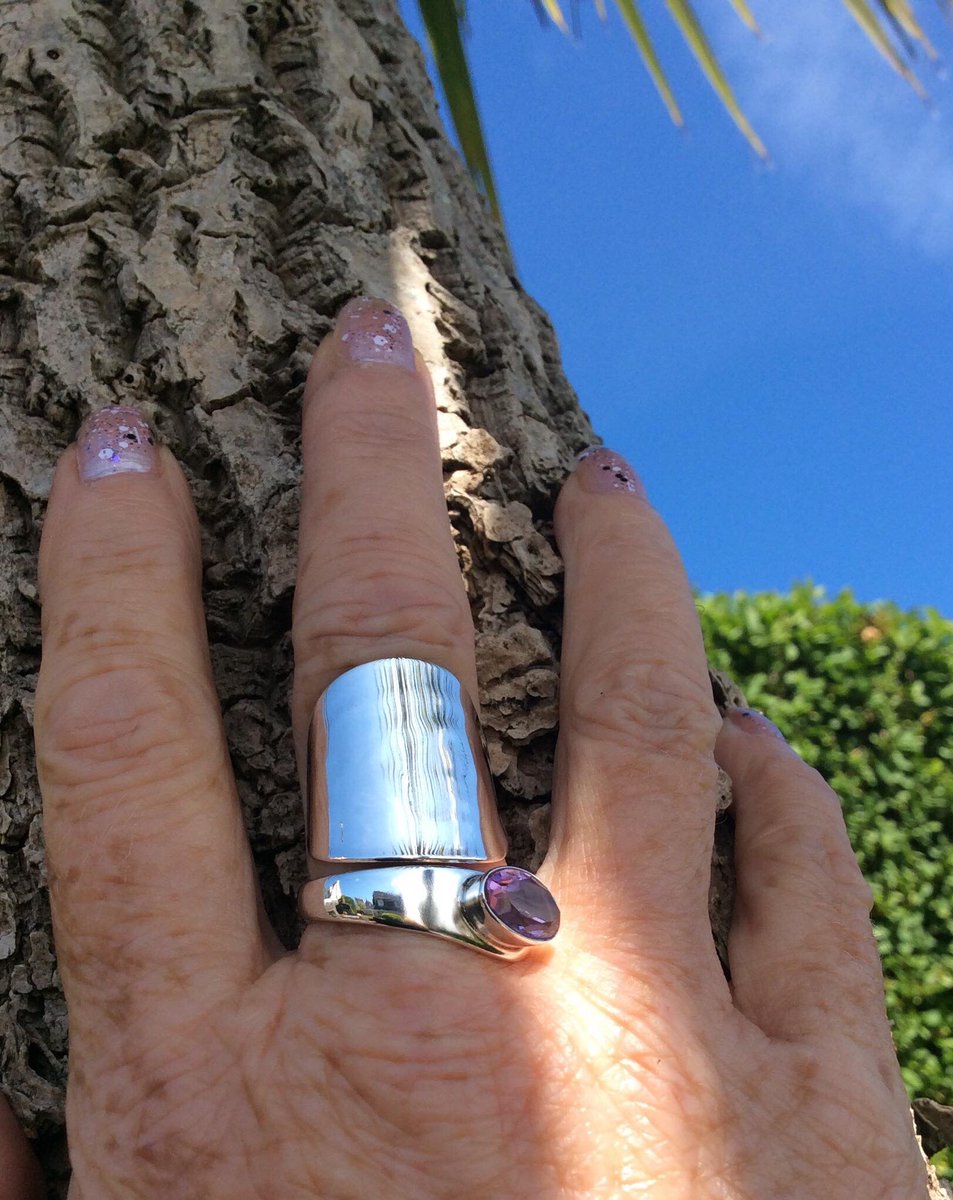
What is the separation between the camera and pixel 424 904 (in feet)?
2.82

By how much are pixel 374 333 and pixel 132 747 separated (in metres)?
0.55

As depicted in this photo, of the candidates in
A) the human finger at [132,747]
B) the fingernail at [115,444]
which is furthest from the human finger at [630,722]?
the fingernail at [115,444]

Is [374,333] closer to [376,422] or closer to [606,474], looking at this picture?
[376,422]

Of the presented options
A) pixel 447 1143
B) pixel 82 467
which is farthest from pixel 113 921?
pixel 82 467

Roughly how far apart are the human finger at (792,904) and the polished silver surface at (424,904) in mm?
309

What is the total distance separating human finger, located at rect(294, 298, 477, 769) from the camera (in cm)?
101

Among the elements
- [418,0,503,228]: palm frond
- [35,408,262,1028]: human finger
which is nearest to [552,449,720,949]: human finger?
[35,408,262,1028]: human finger

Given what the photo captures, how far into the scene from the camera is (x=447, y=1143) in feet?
2.66

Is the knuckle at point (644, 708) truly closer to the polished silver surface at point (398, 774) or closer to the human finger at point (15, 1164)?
the polished silver surface at point (398, 774)

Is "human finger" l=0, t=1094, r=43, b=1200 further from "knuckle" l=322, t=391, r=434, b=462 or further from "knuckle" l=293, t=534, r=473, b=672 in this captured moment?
"knuckle" l=322, t=391, r=434, b=462

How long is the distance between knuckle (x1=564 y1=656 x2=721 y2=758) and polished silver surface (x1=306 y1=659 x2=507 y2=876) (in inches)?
6.0

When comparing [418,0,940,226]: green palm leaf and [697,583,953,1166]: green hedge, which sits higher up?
[418,0,940,226]: green palm leaf

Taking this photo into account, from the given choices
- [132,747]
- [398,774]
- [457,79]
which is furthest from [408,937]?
[457,79]

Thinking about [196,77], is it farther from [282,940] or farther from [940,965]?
[940,965]
